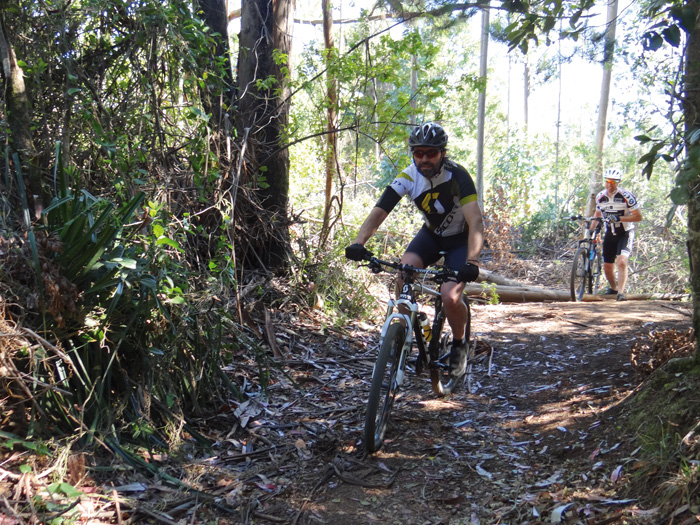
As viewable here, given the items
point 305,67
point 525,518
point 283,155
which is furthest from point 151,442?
point 305,67

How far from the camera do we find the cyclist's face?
4238 millimetres

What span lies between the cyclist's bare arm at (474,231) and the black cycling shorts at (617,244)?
576 cm

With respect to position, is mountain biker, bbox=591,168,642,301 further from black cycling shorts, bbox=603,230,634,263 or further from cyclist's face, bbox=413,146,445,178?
cyclist's face, bbox=413,146,445,178

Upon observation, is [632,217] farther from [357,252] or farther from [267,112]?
[357,252]

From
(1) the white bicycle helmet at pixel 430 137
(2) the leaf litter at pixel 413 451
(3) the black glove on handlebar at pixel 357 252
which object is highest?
(1) the white bicycle helmet at pixel 430 137

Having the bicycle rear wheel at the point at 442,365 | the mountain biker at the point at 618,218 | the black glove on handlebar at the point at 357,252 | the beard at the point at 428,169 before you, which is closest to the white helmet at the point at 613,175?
the mountain biker at the point at 618,218

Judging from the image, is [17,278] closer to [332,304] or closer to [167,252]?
[167,252]

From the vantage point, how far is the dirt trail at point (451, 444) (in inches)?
118

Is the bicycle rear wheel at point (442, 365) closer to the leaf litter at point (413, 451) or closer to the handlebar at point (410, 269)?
the leaf litter at point (413, 451)

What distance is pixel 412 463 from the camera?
3.66m

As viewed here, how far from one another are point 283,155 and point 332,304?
198 centimetres

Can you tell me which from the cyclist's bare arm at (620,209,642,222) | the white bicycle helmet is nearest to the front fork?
the white bicycle helmet

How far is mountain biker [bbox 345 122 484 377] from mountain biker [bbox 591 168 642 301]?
17.2 feet

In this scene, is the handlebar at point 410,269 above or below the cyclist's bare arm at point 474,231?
below
